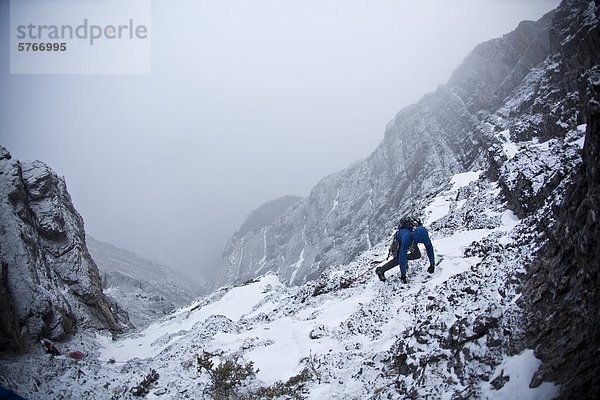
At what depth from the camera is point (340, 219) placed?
115000 mm

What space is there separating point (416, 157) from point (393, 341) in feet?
286

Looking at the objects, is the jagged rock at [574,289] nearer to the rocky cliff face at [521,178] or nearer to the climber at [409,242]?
the rocky cliff face at [521,178]

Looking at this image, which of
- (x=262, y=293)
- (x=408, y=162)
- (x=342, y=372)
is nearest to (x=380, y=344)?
(x=342, y=372)

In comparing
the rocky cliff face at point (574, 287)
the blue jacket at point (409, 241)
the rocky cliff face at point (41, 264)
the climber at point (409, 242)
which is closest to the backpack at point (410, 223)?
the climber at point (409, 242)

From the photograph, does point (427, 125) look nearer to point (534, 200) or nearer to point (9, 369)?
point (534, 200)

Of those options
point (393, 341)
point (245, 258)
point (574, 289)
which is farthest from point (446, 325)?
point (245, 258)

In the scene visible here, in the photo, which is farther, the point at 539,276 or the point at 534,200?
the point at 534,200

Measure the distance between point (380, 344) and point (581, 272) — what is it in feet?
16.4

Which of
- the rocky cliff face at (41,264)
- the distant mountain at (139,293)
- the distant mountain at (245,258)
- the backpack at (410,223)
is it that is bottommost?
the distant mountain at (245,258)

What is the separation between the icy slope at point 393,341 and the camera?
5867 mm

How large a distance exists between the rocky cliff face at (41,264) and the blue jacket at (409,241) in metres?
15.8

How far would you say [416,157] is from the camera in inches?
3504

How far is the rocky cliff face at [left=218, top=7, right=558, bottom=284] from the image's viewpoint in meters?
72.9

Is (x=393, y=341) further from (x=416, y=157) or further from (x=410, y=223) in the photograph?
(x=416, y=157)
